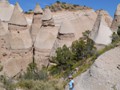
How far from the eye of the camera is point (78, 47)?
76.1 feet

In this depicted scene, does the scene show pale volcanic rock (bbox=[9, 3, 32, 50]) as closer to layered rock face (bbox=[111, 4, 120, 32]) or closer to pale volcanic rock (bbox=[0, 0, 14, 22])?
pale volcanic rock (bbox=[0, 0, 14, 22])

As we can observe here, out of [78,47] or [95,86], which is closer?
[95,86]

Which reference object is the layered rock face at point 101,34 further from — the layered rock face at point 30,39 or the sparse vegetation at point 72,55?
the sparse vegetation at point 72,55

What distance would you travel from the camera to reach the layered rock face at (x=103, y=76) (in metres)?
12.5

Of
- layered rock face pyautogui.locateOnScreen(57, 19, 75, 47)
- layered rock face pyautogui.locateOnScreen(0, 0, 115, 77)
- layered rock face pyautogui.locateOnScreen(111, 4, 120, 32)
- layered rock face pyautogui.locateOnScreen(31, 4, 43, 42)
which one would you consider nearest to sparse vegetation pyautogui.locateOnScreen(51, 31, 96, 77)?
layered rock face pyautogui.locateOnScreen(0, 0, 115, 77)

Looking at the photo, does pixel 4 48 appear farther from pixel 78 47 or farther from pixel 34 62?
pixel 78 47

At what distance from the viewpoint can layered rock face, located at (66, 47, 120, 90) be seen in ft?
41.0

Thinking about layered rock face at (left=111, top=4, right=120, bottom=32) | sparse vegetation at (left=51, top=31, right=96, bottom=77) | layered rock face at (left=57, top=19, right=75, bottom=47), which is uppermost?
layered rock face at (left=111, top=4, right=120, bottom=32)

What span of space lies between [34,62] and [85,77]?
44.6 ft

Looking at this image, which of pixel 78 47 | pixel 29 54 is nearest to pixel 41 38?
pixel 29 54

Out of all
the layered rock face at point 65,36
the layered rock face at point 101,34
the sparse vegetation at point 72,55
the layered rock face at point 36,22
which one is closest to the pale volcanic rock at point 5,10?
the layered rock face at point 36,22

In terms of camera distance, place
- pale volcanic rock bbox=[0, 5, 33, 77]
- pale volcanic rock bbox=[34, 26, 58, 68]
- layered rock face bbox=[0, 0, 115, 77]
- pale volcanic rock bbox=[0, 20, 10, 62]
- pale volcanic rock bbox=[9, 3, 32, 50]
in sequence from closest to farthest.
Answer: pale volcanic rock bbox=[0, 20, 10, 62] → pale volcanic rock bbox=[0, 5, 33, 77] → layered rock face bbox=[0, 0, 115, 77] → pale volcanic rock bbox=[9, 3, 32, 50] → pale volcanic rock bbox=[34, 26, 58, 68]

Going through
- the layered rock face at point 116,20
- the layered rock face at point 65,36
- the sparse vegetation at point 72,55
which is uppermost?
the layered rock face at point 116,20

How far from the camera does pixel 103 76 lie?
12875mm
